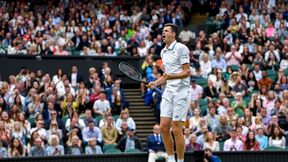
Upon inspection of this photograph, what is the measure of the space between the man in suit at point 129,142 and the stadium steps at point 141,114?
1.65 meters

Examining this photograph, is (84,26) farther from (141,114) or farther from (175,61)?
(175,61)

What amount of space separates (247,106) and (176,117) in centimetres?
993

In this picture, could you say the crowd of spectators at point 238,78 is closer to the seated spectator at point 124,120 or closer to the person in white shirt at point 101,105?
the seated spectator at point 124,120

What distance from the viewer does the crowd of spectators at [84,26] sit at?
86.3 feet

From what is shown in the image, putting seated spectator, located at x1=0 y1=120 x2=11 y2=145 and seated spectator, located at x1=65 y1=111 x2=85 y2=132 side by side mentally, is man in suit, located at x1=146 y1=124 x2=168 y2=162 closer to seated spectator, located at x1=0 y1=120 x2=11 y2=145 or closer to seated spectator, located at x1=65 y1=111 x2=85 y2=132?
seated spectator, located at x1=65 y1=111 x2=85 y2=132

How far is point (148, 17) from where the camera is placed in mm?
29844

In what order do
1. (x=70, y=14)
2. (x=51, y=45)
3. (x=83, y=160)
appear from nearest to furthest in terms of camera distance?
(x=83, y=160) → (x=51, y=45) → (x=70, y=14)

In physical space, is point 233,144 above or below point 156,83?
below

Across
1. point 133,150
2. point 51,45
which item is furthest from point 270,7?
point 133,150

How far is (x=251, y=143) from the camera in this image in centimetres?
2064

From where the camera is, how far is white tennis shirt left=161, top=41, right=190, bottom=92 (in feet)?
Answer: 43.6

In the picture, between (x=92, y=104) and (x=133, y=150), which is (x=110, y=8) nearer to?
(x=92, y=104)

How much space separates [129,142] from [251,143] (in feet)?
9.46

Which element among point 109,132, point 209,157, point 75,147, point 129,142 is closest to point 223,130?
point 129,142
